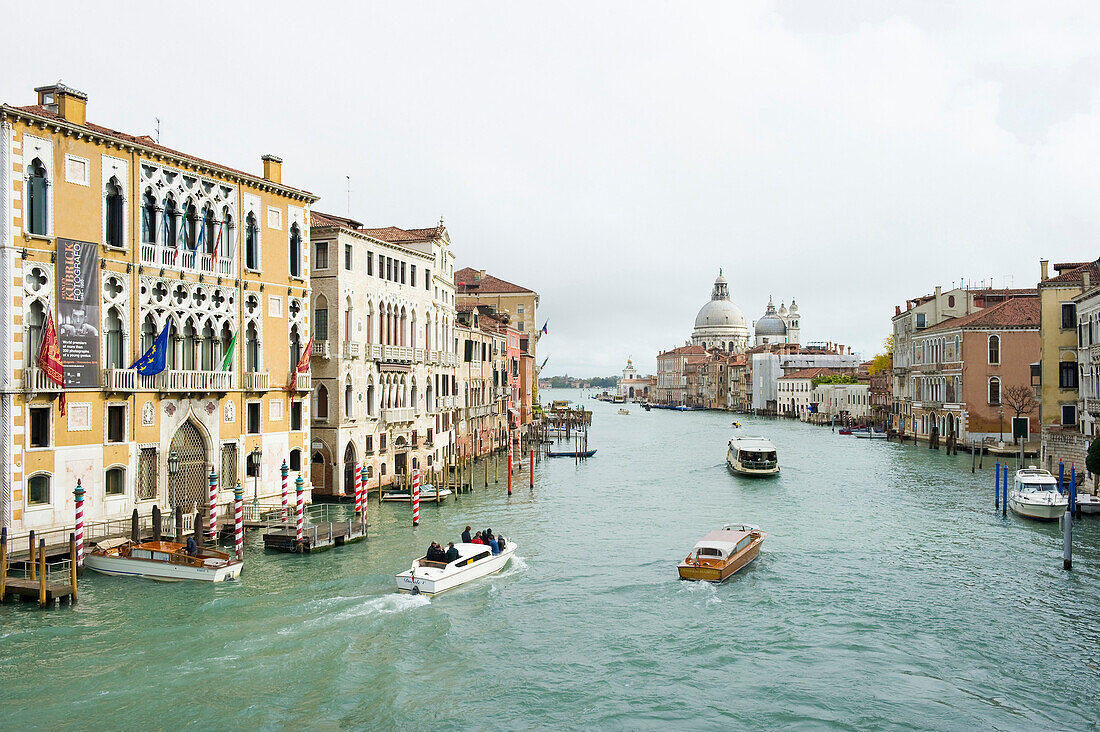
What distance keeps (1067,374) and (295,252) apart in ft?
98.0

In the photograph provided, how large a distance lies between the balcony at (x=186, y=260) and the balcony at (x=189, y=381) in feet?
8.34

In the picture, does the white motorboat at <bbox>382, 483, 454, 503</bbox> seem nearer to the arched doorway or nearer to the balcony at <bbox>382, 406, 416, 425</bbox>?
the balcony at <bbox>382, 406, 416, 425</bbox>

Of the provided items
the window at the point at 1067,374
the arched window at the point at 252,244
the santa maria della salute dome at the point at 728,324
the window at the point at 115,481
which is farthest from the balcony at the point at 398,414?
the santa maria della salute dome at the point at 728,324

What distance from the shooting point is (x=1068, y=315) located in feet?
117

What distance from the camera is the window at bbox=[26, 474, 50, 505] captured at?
60.8 feet

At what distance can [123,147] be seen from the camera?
20.5 meters

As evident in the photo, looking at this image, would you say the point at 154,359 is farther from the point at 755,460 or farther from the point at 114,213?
the point at 755,460

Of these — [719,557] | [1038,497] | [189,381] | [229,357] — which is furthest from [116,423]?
[1038,497]

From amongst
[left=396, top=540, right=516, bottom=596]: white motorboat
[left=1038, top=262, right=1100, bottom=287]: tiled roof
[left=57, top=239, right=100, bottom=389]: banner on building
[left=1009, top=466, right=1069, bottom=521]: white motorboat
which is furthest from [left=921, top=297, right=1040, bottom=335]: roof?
[left=57, top=239, right=100, bottom=389]: banner on building

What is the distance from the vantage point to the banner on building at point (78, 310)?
1912cm

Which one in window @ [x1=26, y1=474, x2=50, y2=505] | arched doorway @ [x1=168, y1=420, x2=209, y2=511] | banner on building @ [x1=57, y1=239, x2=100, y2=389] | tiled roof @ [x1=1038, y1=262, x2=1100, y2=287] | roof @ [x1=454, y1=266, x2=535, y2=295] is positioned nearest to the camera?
window @ [x1=26, y1=474, x2=50, y2=505]

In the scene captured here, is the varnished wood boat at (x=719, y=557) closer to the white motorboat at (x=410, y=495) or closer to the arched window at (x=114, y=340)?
the white motorboat at (x=410, y=495)

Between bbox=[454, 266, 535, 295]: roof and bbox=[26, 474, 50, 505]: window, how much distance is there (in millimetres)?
44959

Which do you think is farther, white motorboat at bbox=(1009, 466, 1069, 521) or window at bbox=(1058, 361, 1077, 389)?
window at bbox=(1058, 361, 1077, 389)
